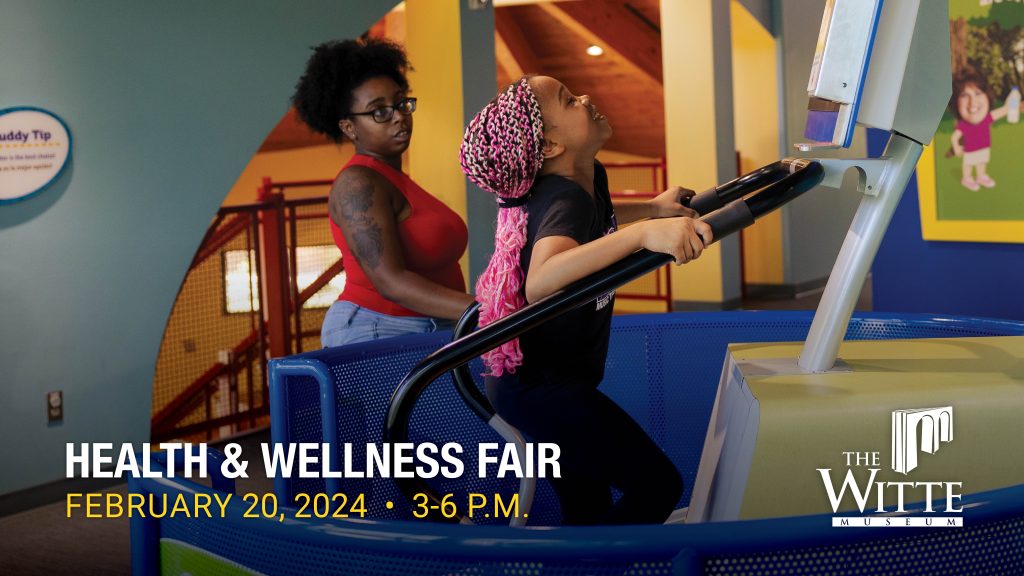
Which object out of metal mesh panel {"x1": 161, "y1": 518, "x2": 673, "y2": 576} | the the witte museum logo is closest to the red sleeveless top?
the the witte museum logo

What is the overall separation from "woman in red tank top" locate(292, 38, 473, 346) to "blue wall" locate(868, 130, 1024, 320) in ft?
6.42

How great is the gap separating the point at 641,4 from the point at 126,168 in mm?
6933

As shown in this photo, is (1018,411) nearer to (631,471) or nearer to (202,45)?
(631,471)

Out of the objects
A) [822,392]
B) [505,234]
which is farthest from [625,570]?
[505,234]

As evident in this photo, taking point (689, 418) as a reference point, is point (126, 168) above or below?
above

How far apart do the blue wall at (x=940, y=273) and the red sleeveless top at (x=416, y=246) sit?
1.89 m

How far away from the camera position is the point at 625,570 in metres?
1.18

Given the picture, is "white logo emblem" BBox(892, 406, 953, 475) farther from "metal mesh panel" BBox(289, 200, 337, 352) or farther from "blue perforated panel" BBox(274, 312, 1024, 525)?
"metal mesh panel" BBox(289, 200, 337, 352)

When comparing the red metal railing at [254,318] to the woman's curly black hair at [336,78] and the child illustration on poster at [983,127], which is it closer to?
the woman's curly black hair at [336,78]

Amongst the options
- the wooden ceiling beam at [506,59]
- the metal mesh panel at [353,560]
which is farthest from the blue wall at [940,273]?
the wooden ceiling beam at [506,59]

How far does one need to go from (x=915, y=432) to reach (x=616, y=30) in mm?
9113

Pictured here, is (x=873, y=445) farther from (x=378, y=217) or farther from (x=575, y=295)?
(x=378, y=217)

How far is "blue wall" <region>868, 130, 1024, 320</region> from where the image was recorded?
378cm

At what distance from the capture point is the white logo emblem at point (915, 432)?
5.86 feet
